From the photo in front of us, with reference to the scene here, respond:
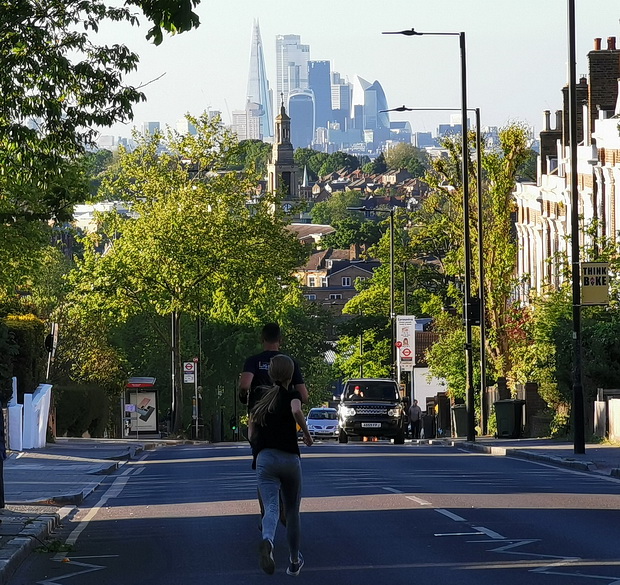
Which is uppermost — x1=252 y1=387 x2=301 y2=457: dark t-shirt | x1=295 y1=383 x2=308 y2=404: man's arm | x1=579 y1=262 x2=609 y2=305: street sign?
x1=579 y1=262 x2=609 y2=305: street sign

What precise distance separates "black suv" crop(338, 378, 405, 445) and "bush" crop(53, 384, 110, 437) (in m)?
9.38

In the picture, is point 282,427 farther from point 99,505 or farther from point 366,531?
point 99,505

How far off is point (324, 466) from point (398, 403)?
51.6ft

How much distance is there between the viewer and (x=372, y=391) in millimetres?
46312

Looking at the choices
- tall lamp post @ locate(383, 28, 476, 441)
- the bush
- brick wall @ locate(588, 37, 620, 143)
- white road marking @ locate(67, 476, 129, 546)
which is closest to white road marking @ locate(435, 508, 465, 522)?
white road marking @ locate(67, 476, 129, 546)

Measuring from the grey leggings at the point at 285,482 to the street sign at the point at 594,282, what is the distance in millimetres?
17935

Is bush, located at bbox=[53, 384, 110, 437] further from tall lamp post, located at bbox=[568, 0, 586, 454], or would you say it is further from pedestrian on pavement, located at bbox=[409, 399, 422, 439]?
tall lamp post, located at bbox=[568, 0, 586, 454]

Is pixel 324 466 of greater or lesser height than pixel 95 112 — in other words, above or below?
below

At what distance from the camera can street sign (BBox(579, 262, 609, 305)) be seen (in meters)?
30.8

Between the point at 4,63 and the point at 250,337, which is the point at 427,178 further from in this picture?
the point at 4,63

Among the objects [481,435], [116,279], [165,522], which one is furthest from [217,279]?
[165,522]

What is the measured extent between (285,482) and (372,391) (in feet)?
107

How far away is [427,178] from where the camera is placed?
58.9 meters

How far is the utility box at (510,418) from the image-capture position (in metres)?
45.3
